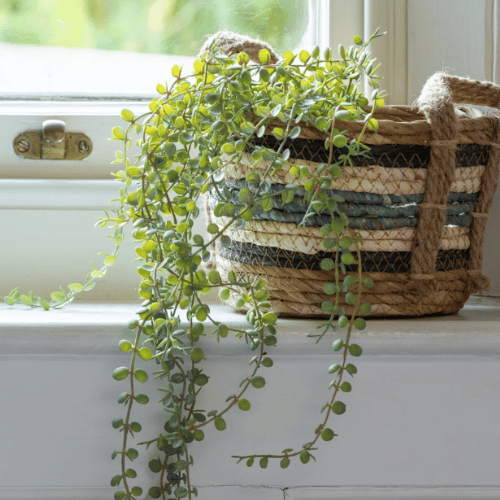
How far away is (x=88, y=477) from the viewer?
566mm

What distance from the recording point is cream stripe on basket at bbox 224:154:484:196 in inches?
21.4

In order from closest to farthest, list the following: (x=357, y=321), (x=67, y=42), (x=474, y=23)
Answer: (x=357, y=321)
(x=474, y=23)
(x=67, y=42)

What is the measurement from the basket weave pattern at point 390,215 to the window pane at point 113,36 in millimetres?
429

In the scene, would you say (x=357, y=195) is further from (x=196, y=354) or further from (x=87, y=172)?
(x=87, y=172)

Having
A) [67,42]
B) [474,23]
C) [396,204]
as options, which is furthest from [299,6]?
[396,204]

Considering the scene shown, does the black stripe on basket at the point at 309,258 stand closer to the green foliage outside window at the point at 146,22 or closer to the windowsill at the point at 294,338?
the windowsill at the point at 294,338

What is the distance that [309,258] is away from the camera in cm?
56

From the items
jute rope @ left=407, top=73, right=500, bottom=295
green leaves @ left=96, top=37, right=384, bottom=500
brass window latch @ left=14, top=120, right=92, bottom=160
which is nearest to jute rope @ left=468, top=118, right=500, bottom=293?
jute rope @ left=407, top=73, right=500, bottom=295

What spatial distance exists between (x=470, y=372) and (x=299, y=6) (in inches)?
25.4

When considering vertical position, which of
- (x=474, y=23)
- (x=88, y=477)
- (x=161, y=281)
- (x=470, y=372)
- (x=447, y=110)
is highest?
(x=474, y=23)

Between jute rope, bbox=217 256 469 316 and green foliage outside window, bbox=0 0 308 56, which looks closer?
jute rope, bbox=217 256 469 316

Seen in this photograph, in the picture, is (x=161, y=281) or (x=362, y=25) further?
(x=362, y=25)

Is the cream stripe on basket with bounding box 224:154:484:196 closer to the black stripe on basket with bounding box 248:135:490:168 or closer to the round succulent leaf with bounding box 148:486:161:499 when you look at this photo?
the black stripe on basket with bounding box 248:135:490:168

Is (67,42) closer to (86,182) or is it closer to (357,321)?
(86,182)
